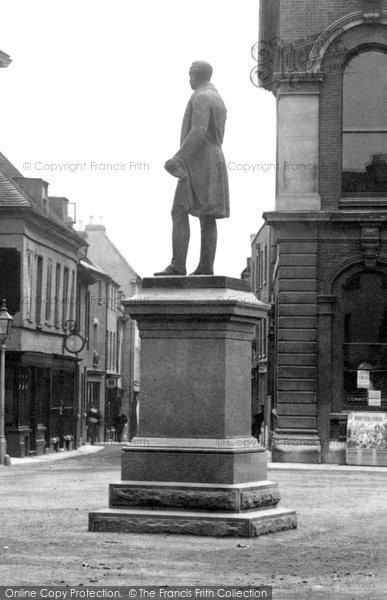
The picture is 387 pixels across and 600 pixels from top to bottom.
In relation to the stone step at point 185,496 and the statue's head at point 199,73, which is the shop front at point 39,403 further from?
the stone step at point 185,496

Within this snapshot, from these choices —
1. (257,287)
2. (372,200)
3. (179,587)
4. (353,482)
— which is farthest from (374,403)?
(257,287)

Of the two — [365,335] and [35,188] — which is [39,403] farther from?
[365,335]

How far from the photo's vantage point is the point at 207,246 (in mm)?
13555

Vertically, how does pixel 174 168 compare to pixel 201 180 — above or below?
above

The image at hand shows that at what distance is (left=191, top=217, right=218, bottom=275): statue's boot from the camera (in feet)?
44.3

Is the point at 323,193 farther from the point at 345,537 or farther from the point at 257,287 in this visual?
the point at 257,287

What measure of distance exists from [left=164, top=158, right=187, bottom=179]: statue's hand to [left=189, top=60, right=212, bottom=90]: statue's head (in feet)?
3.19

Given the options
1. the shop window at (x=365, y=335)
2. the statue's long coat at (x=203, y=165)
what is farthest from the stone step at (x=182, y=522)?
the shop window at (x=365, y=335)

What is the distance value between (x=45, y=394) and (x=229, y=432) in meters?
32.9

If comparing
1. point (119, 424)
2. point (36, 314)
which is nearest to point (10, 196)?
point (36, 314)

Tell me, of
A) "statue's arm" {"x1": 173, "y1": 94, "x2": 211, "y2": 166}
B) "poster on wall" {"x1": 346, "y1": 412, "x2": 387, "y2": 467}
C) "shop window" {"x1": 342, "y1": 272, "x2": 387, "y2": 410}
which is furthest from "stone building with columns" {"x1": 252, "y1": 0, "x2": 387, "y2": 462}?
"statue's arm" {"x1": 173, "y1": 94, "x2": 211, "y2": 166}

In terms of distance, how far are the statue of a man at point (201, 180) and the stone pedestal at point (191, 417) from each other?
0.58 m

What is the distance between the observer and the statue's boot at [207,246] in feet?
44.3

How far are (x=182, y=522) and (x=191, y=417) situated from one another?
3.56 feet
